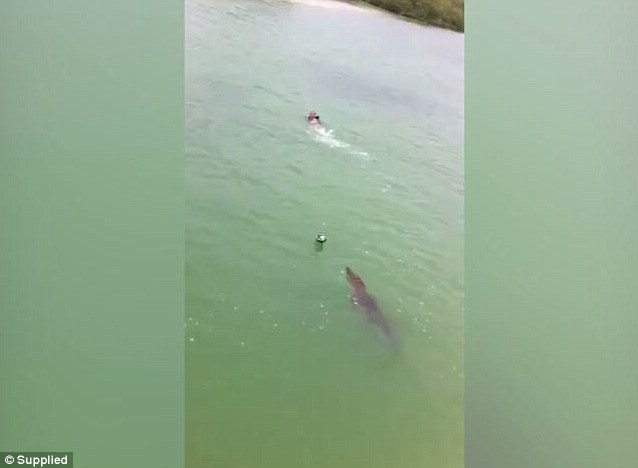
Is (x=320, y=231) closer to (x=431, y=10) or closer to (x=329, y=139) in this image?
(x=329, y=139)

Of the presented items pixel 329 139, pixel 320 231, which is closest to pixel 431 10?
pixel 329 139

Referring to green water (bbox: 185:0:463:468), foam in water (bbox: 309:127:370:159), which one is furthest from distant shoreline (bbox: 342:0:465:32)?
foam in water (bbox: 309:127:370:159)

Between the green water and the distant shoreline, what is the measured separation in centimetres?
2

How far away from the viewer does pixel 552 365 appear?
129 centimetres

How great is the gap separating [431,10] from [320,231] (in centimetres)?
51

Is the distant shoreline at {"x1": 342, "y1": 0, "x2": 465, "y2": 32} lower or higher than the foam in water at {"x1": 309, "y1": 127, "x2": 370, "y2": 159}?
higher

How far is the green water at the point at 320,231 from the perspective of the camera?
47.6 inches

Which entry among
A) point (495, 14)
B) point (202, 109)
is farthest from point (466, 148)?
point (202, 109)

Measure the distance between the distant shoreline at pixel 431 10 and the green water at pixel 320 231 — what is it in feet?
0.07

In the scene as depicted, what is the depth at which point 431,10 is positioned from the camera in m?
1.28

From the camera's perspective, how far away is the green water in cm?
121

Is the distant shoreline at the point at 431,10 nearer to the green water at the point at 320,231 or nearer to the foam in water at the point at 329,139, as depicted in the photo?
the green water at the point at 320,231

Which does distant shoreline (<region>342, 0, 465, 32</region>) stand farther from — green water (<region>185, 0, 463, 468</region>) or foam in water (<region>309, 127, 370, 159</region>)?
foam in water (<region>309, 127, 370, 159</region>)

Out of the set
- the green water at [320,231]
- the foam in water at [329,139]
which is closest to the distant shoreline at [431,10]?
the green water at [320,231]
